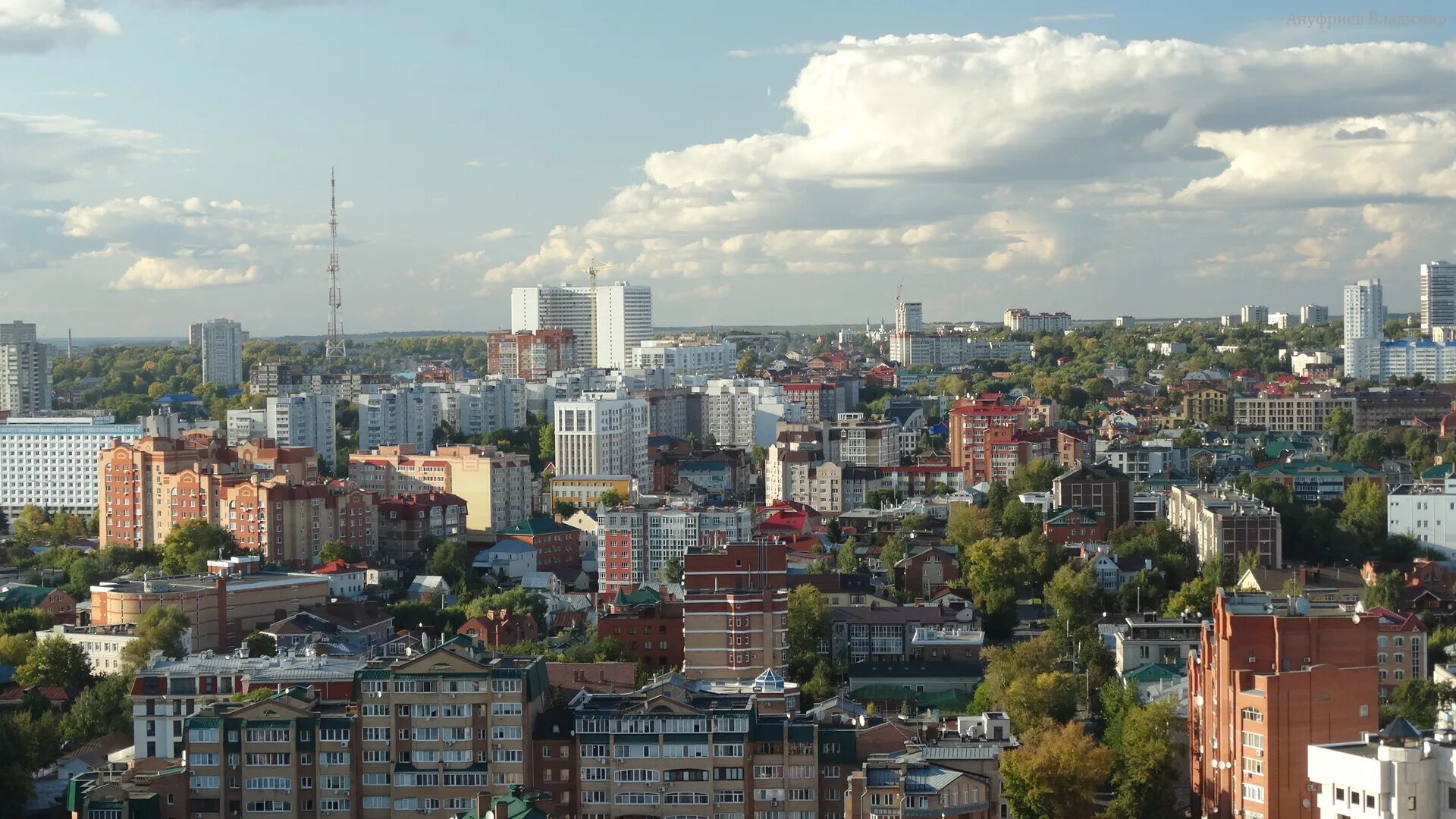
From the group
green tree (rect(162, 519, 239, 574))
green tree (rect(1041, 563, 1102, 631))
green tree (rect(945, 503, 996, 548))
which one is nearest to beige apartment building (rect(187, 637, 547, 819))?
green tree (rect(1041, 563, 1102, 631))

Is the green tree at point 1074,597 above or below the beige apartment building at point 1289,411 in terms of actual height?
below

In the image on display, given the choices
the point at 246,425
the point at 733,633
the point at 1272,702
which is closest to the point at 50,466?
the point at 246,425

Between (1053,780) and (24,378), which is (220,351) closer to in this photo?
(24,378)

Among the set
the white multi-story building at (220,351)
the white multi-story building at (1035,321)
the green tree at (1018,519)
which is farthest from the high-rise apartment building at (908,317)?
the green tree at (1018,519)

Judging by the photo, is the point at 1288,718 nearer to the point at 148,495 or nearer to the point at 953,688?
the point at 953,688

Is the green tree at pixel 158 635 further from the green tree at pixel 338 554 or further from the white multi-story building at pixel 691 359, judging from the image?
the white multi-story building at pixel 691 359

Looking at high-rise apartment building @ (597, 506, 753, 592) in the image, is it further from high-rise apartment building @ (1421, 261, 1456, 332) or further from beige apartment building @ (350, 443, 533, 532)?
high-rise apartment building @ (1421, 261, 1456, 332)
